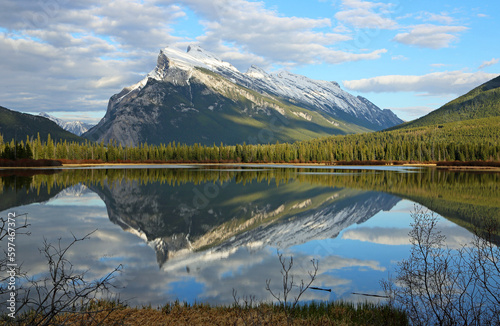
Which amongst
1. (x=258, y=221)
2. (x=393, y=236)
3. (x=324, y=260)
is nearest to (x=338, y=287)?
(x=324, y=260)

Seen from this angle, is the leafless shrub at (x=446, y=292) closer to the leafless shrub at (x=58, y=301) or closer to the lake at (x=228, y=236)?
the lake at (x=228, y=236)

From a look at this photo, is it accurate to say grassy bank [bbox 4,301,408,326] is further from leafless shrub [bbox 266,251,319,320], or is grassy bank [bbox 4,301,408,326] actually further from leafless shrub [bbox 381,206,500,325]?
leafless shrub [bbox 381,206,500,325]

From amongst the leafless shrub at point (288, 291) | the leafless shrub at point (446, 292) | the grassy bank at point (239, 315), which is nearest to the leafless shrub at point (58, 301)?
the grassy bank at point (239, 315)

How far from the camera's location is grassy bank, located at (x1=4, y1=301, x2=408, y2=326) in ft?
35.7

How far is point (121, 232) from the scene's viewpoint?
85.9 ft

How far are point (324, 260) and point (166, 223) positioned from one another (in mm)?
14128

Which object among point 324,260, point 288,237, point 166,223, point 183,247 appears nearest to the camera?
point 324,260

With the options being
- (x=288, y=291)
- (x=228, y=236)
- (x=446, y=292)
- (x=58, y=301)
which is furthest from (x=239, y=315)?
(x=228, y=236)

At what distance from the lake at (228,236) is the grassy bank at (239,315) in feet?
4.02

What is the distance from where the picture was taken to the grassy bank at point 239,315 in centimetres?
1088

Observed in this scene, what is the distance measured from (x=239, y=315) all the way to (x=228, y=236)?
13.3 meters

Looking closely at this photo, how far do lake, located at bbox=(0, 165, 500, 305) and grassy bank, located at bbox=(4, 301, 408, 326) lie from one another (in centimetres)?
123

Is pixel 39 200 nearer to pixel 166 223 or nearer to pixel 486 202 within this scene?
pixel 166 223

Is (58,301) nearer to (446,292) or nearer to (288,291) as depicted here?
(288,291)
